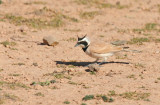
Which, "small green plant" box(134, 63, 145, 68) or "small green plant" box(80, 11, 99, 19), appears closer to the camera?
"small green plant" box(134, 63, 145, 68)

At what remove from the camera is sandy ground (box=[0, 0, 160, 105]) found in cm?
985

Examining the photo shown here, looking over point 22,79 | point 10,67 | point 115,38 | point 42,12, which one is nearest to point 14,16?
point 42,12

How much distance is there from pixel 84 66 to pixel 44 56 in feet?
5.63

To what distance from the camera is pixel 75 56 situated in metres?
13.7

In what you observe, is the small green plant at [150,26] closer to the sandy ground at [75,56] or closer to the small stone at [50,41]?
the sandy ground at [75,56]

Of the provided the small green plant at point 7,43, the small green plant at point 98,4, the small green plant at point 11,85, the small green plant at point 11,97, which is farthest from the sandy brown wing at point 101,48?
the small green plant at point 98,4

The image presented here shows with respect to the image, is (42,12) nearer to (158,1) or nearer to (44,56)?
(44,56)

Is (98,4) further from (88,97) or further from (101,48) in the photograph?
(88,97)

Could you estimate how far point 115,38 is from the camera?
1612cm

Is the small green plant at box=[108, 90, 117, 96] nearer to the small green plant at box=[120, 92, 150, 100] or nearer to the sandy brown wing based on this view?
the small green plant at box=[120, 92, 150, 100]

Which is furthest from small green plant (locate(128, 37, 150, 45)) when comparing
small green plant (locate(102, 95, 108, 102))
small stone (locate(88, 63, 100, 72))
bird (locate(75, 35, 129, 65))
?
small green plant (locate(102, 95, 108, 102))

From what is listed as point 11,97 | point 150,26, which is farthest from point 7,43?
point 150,26

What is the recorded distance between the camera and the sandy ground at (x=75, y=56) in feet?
32.3

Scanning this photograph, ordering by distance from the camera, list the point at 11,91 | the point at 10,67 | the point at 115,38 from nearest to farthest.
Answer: the point at 11,91 → the point at 10,67 → the point at 115,38
